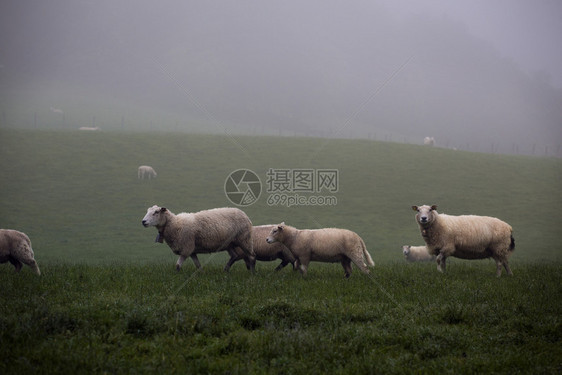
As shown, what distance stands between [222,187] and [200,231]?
118 feet

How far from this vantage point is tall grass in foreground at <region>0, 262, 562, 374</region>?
285 inches

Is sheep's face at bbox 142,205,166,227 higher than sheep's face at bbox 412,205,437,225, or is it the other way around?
sheep's face at bbox 412,205,437,225

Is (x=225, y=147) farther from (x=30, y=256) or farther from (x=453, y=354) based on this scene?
(x=453, y=354)

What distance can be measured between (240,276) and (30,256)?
615 cm

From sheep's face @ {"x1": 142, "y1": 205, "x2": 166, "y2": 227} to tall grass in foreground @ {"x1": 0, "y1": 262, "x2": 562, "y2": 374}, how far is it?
290cm

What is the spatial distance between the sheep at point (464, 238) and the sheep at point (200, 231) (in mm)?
6010

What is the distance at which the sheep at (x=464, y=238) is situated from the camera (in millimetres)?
15695

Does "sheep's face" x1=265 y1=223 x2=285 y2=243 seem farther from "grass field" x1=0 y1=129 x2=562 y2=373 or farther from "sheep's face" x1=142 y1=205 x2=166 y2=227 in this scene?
"sheep's face" x1=142 y1=205 x2=166 y2=227

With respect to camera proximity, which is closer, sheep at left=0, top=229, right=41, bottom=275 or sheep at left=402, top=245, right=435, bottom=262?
sheep at left=0, top=229, right=41, bottom=275

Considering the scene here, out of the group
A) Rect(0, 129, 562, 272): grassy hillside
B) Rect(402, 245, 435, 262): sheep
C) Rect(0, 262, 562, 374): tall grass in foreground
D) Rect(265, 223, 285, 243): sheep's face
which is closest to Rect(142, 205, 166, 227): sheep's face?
Rect(0, 262, 562, 374): tall grass in foreground

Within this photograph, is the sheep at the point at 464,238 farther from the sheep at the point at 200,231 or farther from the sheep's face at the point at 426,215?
the sheep at the point at 200,231

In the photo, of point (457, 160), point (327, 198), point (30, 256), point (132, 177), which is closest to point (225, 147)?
point (132, 177)

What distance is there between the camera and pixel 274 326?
888 centimetres

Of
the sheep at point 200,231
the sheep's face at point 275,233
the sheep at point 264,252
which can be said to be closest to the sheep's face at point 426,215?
the sheep at point 264,252
